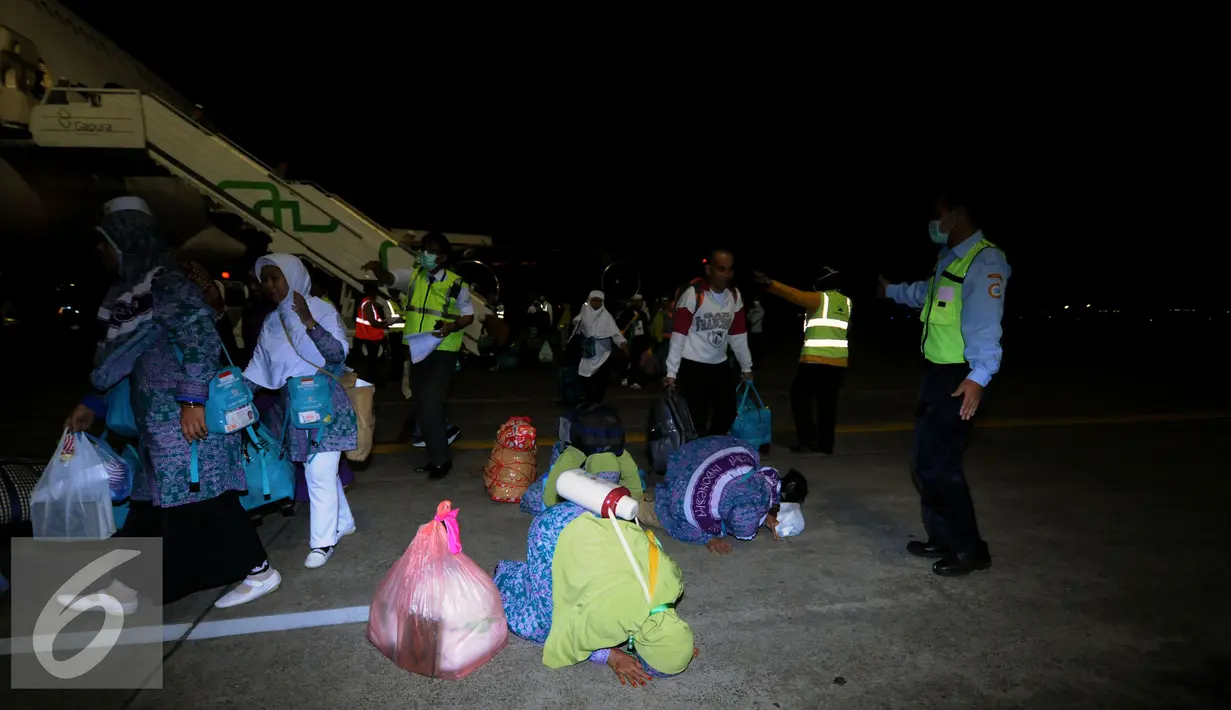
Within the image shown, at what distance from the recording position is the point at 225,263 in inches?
893

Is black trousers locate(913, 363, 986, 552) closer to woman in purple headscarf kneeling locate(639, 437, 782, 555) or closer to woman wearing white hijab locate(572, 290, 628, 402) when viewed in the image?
woman in purple headscarf kneeling locate(639, 437, 782, 555)

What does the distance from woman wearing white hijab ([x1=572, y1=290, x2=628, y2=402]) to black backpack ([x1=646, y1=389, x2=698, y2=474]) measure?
248 cm

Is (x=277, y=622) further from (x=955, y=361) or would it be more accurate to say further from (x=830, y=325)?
(x=830, y=325)

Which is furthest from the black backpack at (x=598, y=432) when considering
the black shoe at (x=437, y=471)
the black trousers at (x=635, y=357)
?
the black trousers at (x=635, y=357)

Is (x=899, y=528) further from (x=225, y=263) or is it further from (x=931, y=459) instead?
(x=225, y=263)

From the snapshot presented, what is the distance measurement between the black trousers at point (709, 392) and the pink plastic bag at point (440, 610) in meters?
3.08

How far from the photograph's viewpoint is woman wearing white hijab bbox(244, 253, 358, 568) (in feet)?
12.1

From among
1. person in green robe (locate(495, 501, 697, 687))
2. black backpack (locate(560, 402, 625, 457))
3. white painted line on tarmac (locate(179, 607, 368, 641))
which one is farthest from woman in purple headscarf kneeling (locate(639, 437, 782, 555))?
white painted line on tarmac (locate(179, 607, 368, 641))

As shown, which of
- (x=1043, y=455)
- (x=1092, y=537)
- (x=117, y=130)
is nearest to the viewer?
(x=1092, y=537)

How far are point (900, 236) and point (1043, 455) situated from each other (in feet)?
138

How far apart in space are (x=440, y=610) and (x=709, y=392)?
11.1 ft

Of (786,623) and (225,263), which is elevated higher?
(225,263)

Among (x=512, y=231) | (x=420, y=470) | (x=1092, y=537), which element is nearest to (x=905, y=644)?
(x=1092, y=537)

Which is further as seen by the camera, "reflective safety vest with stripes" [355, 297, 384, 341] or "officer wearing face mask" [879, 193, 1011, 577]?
"reflective safety vest with stripes" [355, 297, 384, 341]
